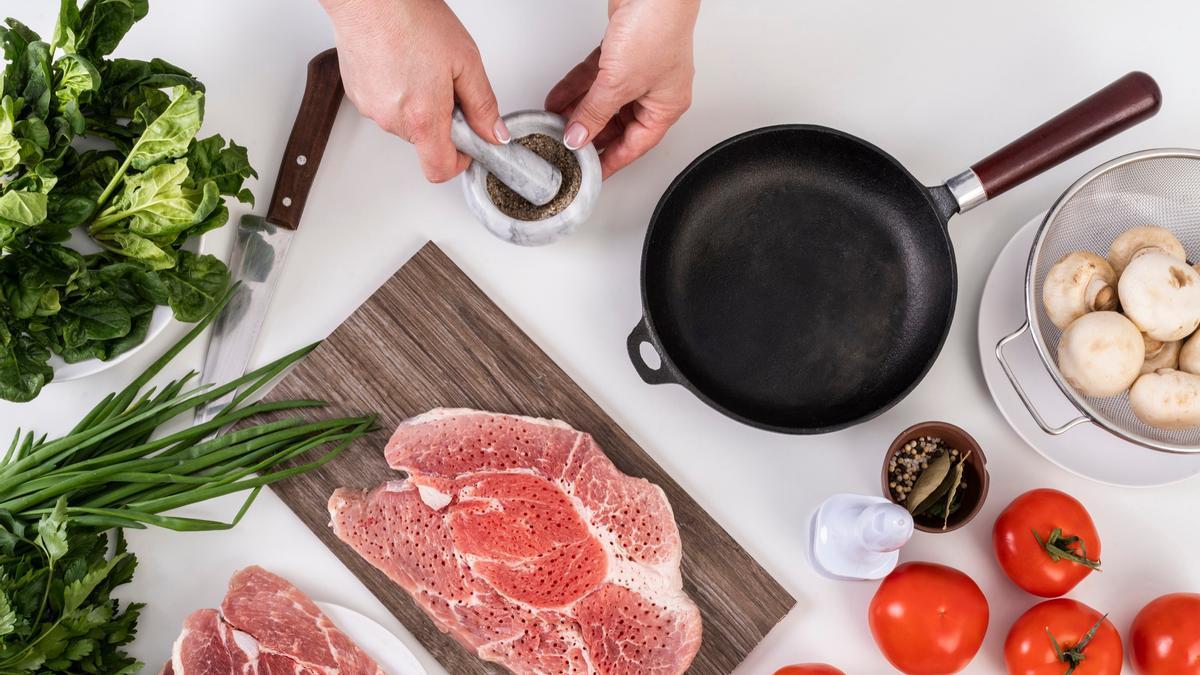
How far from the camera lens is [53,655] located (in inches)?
44.1

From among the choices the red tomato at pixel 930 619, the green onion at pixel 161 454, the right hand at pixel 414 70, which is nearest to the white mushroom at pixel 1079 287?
the red tomato at pixel 930 619

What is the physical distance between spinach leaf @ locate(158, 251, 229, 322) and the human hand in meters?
0.51

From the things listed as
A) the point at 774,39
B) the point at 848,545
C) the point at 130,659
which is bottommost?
the point at 130,659

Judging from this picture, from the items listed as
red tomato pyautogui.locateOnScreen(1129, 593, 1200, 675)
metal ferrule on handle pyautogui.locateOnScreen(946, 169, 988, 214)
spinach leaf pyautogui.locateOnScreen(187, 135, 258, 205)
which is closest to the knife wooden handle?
spinach leaf pyautogui.locateOnScreen(187, 135, 258, 205)

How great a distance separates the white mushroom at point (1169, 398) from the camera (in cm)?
111

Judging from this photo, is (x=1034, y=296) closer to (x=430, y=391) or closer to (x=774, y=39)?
(x=774, y=39)

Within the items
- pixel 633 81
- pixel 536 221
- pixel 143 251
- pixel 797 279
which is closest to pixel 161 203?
pixel 143 251

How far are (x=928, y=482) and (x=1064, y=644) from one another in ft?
1.01

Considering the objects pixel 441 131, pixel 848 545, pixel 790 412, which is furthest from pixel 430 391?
pixel 848 545

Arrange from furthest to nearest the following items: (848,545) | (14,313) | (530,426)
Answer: (530,426), (848,545), (14,313)

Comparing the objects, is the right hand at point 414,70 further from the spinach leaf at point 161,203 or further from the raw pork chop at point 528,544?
the raw pork chop at point 528,544

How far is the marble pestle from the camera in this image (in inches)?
44.6

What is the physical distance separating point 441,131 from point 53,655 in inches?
32.7

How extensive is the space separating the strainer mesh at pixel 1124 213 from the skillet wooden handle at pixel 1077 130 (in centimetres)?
8
